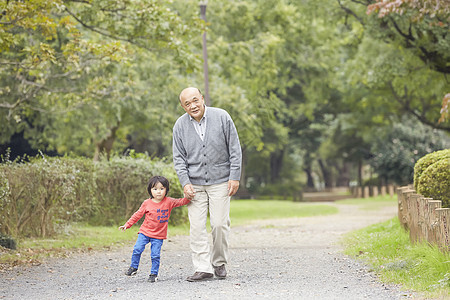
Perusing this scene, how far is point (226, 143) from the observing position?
6.87 m

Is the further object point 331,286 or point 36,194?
point 36,194

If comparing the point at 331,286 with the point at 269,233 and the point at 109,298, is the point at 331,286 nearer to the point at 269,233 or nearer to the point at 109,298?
the point at 109,298

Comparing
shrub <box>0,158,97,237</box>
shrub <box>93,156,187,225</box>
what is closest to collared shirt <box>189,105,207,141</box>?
shrub <box>0,158,97,237</box>

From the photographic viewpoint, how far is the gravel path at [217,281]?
→ 5930mm

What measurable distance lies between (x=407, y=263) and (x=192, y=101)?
3019 millimetres

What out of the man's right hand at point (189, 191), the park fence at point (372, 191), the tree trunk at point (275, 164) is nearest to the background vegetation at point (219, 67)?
the park fence at point (372, 191)

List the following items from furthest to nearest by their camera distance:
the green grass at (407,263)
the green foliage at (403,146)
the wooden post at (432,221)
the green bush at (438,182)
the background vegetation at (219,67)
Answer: the green foliage at (403,146) < the background vegetation at (219,67) < the green bush at (438,182) < the wooden post at (432,221) < the green grass at (407,263)

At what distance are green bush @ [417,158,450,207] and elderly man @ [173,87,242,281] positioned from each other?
3597 mm

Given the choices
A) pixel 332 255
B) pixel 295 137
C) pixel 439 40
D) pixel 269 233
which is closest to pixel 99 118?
pixel 269 233

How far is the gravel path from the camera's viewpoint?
5930 millimetres

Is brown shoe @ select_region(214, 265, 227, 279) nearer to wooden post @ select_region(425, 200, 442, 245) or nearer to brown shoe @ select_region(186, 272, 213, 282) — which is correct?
brown shoe @ select_region(186, 272, 213, 282)

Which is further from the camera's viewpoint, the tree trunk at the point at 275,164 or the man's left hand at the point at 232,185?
the tree trunk at the point at 275,164

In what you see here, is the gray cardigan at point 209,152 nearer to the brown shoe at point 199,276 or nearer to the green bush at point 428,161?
the brown shoe at point 199,276

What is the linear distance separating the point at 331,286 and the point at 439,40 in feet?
36.1
